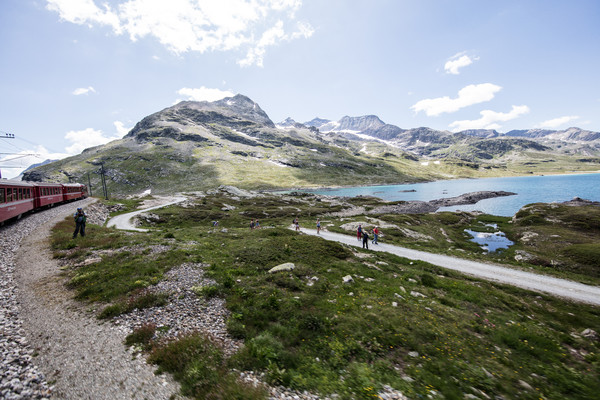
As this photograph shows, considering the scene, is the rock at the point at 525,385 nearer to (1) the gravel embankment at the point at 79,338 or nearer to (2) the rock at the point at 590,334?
(1) the gravel embankment at the point at 79,338

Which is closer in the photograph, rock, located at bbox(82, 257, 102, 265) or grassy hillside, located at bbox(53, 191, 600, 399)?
grassy hillside, located at bbox(53, 191, 600, 399)

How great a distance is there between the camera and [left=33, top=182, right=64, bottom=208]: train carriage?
39906mm

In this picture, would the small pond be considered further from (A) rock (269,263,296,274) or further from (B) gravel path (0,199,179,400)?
(B) gravel path (0,199,179,400)

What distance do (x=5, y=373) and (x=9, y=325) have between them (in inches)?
177

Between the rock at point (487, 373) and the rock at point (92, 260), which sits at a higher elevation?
the rock at point (92, 260)

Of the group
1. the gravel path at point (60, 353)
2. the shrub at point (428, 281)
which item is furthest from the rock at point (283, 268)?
the shrub at point (428, 281)

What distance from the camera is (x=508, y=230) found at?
49750 mm

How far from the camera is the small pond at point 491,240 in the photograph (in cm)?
4084

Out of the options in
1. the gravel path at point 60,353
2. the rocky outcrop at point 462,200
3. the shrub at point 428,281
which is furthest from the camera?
the rocky outcrop at point 462,200

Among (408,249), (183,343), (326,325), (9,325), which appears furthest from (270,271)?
(408,249)

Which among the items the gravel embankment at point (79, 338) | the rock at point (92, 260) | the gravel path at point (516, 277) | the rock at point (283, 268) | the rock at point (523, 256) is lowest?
the rock at point (523, 256)

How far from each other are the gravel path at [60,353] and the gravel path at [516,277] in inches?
1093

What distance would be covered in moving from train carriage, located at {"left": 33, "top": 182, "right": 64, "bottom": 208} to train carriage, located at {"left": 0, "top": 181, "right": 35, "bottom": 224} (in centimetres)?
220

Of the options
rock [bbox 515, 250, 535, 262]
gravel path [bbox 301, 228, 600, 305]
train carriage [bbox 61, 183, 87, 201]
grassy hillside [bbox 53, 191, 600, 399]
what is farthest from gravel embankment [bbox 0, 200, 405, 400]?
train carriage [bbox 61, 183, 87, 201]
